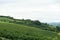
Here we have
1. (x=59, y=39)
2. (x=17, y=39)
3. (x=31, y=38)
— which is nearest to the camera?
(x=17, y=39)

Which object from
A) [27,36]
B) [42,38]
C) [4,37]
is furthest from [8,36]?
[42,38]

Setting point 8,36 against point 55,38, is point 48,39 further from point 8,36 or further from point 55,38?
point 8,36

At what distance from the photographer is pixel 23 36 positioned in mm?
95625

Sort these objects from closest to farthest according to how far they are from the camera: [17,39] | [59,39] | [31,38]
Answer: [17,39] < [31,38] < [59,39]

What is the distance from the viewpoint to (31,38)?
9481 centimetres

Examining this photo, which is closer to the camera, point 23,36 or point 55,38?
point 23,36

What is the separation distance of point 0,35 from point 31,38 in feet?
46.7

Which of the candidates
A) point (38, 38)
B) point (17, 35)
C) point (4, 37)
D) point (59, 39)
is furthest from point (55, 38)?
point (4, 37)

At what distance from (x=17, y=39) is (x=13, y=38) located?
2.20 m

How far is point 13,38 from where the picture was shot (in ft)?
296

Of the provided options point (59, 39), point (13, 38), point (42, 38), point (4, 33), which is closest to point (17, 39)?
point (13, 38)

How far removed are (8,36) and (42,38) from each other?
16.6 metres

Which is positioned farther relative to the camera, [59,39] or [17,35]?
[59,39]

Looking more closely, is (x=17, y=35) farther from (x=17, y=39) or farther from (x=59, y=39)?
(x=59, y=39)
